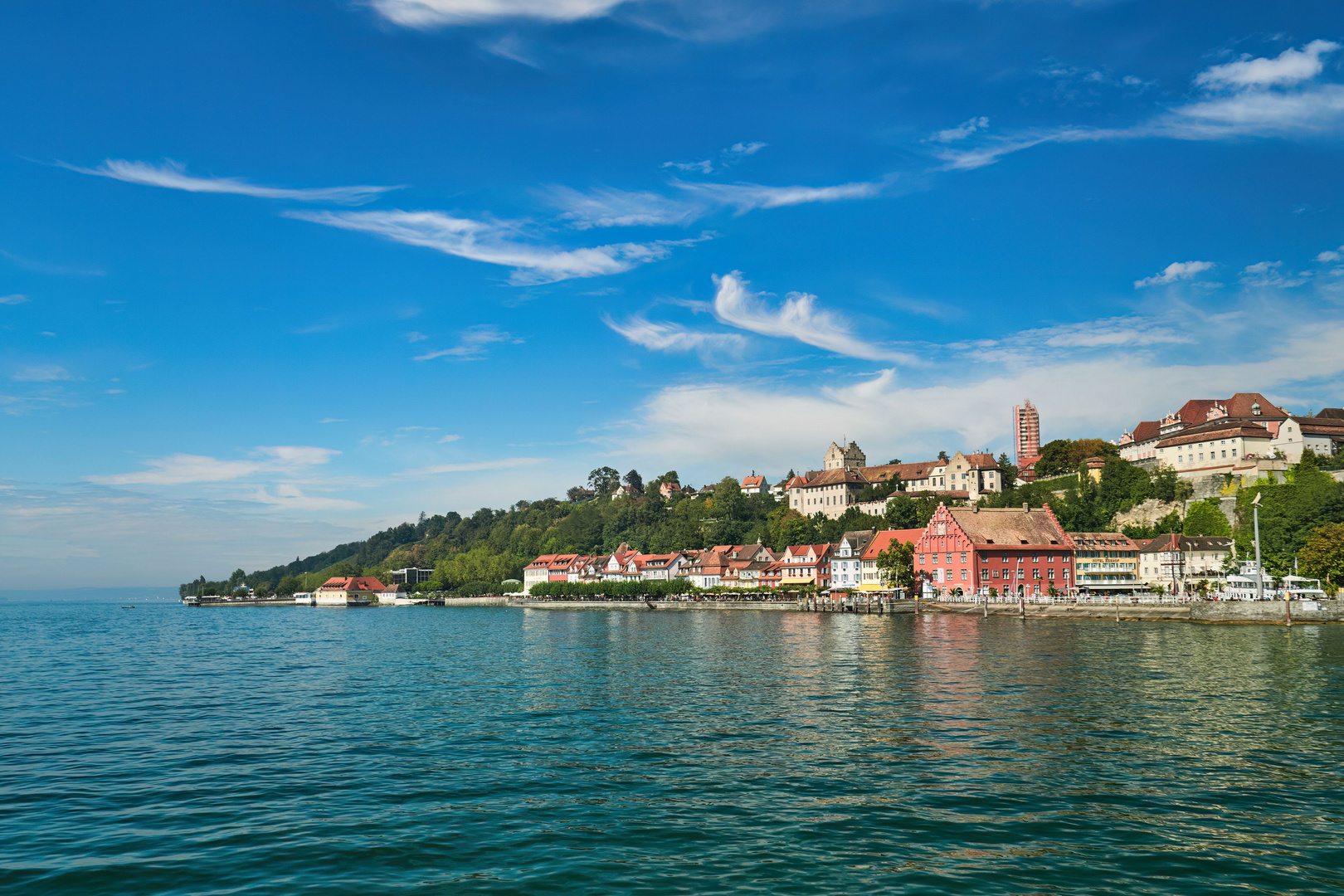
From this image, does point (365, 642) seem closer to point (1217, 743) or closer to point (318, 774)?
point (318, 774)

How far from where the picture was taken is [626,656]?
5744 centimetres

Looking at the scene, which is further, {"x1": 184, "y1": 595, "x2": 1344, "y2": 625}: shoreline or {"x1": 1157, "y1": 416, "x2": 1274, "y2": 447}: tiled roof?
{"x1": 1157, "y1": 416, "x2": 1274, "y2": 447}: tiled roof

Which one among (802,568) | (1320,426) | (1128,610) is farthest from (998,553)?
(1320,426)

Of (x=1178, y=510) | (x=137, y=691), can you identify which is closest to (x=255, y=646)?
(x=137, y=691)

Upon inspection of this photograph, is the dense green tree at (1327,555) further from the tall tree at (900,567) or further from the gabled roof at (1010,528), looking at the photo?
the tall tree at (900,567)

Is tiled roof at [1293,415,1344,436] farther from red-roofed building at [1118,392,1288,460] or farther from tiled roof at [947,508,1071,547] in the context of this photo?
tiled roof at [947,508,1071,547]

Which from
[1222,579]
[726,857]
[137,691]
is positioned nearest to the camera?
[726,857]

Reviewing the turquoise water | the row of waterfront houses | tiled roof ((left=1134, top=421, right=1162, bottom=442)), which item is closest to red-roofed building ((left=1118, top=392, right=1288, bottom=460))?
tiled roof ((left=1134, top=421, right=1162, bottom=442))

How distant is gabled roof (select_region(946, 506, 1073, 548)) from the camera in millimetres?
112688

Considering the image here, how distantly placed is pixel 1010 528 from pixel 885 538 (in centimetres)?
2228

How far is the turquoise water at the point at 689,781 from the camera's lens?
1554 cm

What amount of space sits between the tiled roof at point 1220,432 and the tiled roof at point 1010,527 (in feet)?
96.4

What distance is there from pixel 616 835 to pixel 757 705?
17.2 m

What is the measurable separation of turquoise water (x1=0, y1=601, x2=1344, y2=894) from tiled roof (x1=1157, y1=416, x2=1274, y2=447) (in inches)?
3462
